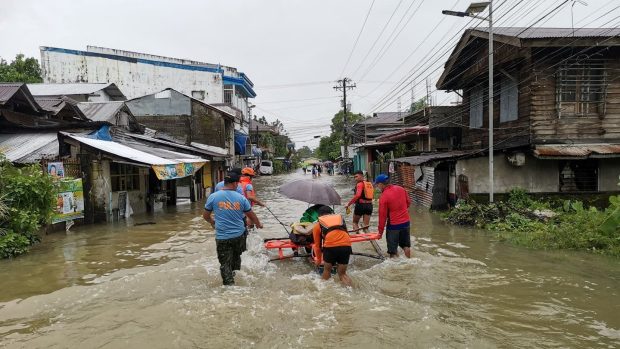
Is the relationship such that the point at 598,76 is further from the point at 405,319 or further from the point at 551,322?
the point at 405,319

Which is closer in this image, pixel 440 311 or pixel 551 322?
pixel 551 322

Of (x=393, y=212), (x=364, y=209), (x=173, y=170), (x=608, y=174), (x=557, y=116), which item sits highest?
(x=557, y=116)

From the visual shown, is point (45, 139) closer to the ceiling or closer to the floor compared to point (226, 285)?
closer to the ceiling

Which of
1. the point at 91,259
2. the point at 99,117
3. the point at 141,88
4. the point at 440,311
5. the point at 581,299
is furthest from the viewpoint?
the point at 141,88

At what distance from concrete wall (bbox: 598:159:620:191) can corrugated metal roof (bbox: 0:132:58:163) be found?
18.4 meters

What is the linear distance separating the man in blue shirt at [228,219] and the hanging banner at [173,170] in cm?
733

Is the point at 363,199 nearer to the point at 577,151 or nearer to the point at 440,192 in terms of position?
the point at 440,192

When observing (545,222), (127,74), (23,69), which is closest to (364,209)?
(545,222)

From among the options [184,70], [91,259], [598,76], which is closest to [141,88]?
[184,70]

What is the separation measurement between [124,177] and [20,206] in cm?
648

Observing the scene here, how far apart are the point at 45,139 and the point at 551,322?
15551 mm

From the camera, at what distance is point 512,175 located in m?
14.7

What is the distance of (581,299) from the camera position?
6141 mm

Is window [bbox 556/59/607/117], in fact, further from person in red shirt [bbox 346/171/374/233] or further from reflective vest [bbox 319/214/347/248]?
reflective vest [bbox 319/214/347/248]
